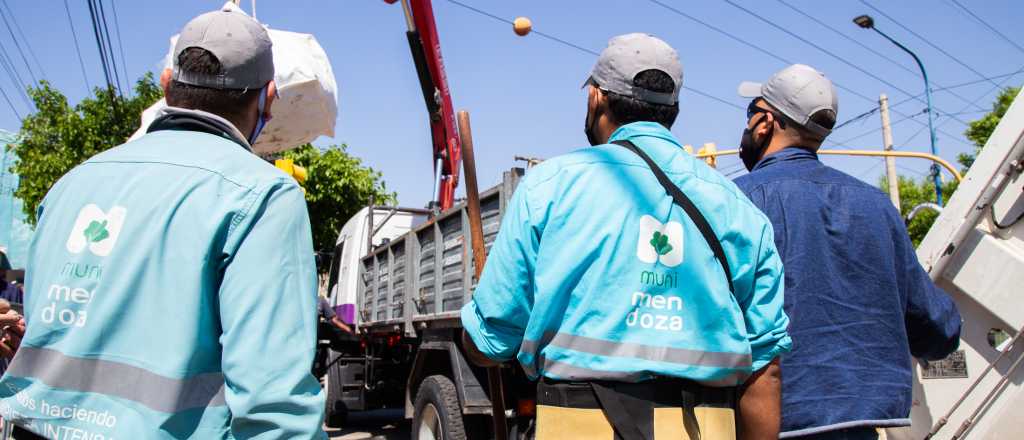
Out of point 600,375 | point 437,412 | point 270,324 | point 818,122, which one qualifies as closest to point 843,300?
point 818,122

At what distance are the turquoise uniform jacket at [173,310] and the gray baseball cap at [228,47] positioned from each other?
19 centimetres

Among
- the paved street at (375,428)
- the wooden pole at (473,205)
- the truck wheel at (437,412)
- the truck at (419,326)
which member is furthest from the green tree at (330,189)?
the wooden pole at (473,205)

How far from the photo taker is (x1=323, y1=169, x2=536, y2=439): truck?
4.86 meters

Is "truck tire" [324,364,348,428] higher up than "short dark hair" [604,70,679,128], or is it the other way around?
"short dark hair" [604,70,679,128]

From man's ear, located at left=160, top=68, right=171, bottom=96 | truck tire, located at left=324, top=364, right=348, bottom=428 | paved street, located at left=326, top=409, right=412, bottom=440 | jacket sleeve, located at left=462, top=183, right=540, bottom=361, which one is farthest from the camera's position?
paved street, located at left=326, top=409, right=412, bottom=440

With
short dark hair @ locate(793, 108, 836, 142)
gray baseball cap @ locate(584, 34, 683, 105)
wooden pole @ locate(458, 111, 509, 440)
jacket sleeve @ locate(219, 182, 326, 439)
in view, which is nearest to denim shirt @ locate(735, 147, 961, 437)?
short dark hair @ locate(793, 108, 836, 142)

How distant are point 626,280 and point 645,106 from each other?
541 millimetres

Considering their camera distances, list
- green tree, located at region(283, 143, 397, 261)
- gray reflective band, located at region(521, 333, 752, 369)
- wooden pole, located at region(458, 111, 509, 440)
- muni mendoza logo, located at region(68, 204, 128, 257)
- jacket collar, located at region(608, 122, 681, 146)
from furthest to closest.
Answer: green tree, located at region(283, 143, 397, 261) < wooden pole, located at region(458, 111, 509, 440) < jacket collar, located at region(608, 122, 681, 146) < gray reflective band, located at region(521, 333, 752, 369) < muni mendoza logo, located at region(68, 204, 128, 257)

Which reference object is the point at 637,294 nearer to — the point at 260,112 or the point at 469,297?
the point at 260,112

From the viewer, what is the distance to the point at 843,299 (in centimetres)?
220

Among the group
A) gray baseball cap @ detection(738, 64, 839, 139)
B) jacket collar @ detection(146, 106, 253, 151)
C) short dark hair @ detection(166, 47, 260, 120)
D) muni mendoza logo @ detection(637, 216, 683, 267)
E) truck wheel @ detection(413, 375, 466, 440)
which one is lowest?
truck wheel @ detection(413, 375, 466, 440)

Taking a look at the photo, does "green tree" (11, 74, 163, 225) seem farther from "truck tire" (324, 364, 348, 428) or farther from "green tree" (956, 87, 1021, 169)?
"green tree" (956, 87, 1021, 169)

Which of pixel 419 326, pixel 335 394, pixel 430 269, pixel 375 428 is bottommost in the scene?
pixel 375 428

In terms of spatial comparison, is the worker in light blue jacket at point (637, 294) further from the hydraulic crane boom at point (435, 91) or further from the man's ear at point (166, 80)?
the hydraulic crane boom at point (435, 91)
